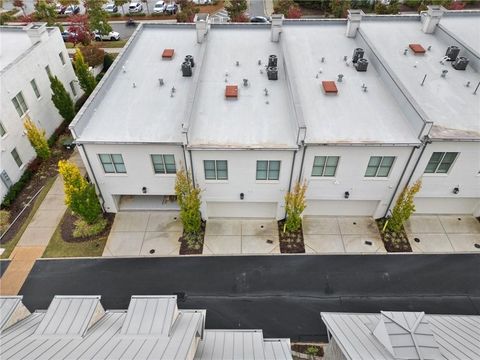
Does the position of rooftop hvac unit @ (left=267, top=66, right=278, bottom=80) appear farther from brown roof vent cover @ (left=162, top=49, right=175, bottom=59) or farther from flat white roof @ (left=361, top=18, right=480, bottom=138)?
flat white roof @ (left=361, top=18, right=480, bottom=138)

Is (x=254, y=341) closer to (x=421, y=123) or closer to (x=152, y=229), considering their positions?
(x=152, y=229)

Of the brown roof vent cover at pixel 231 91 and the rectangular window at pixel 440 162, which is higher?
the brown roof vent cover at pixel 231 91

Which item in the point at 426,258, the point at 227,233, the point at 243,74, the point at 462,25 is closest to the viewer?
the point at 426,258

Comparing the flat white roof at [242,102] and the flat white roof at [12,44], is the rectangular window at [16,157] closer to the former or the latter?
the flat white roof at [12,44]

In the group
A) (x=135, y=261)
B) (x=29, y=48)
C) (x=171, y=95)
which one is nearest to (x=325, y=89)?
(x=171, y=95)

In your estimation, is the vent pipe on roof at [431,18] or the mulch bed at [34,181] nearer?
the mulch bed at [34,181]

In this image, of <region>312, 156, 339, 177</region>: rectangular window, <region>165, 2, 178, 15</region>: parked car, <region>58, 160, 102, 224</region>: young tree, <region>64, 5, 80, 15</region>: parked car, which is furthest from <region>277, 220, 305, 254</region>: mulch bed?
<region>64, 5, 80, 15</region>: parked car

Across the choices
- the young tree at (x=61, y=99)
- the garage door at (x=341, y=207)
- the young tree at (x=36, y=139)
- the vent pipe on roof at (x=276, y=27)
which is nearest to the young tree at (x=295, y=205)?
the garage door at (x=341, y=207)
